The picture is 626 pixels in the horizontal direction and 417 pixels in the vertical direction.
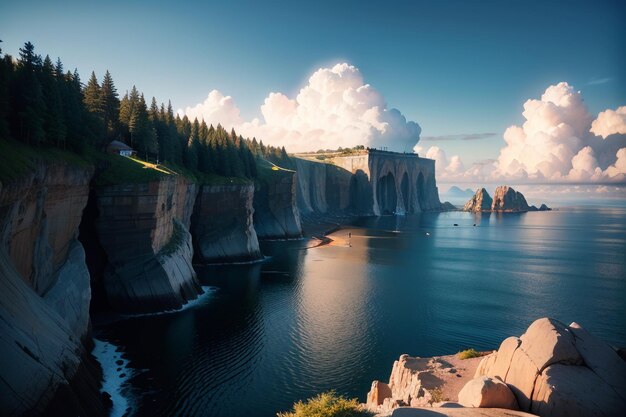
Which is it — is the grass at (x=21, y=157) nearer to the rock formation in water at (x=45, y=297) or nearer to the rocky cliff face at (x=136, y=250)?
the rock formation in water at (x=45, y=297)

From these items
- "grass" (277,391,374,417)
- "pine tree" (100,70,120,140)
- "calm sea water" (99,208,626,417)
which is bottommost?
"calm sea water" (99,208,626,417)

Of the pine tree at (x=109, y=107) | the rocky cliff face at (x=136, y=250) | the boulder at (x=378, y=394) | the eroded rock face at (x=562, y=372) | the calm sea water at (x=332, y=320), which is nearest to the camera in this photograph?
the eroded rock face at (x=562, y=372)

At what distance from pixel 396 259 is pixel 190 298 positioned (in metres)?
50.9

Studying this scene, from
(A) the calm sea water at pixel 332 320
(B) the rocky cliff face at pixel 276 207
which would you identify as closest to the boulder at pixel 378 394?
(A) the calm sea water at pixel 332 320

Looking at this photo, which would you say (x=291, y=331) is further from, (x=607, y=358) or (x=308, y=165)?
(x=308, y=165)

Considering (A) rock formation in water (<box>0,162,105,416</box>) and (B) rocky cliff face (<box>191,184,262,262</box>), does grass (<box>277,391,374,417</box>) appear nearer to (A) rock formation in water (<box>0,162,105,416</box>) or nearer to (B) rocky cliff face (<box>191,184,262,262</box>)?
(A) rock formation in water (<box>0,162,105,416</box>)

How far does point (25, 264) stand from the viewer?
94.2ft

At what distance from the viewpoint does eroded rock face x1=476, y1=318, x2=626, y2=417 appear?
16.9m

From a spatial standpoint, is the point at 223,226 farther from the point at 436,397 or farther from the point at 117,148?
the point at 436,397

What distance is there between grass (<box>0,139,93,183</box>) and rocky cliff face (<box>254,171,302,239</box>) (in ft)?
233

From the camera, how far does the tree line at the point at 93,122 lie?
36.5m

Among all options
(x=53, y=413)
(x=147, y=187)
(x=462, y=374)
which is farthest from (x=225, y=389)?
(x=147, y=187)

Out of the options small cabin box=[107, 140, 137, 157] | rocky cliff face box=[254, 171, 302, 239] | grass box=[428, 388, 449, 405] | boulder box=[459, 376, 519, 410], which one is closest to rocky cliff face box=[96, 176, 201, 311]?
small cabin box=[107, 140, 137, 157]

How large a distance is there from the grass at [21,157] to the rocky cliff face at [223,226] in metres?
36.4
